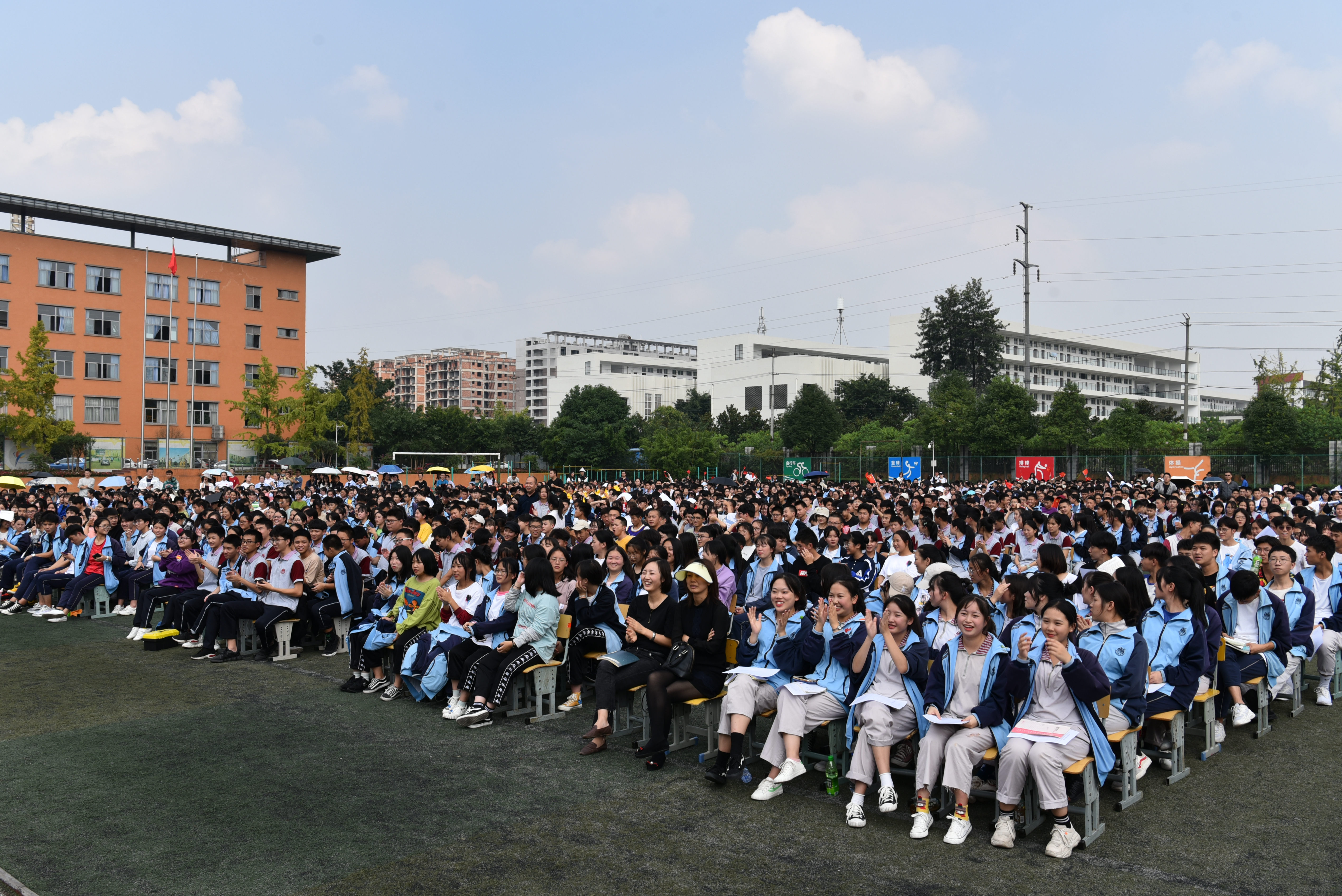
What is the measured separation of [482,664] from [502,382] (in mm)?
167283

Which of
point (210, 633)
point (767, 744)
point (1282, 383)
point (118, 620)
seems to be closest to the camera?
point (767, 744)

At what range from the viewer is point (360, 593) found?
989 centimetres

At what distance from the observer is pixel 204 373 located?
50.3 meters

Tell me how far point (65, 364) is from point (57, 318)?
2.27 metres

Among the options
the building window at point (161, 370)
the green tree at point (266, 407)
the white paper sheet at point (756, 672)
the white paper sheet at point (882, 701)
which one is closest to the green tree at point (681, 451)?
the green tree at point (266, 407)

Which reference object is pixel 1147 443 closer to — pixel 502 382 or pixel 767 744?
pixel 767 744

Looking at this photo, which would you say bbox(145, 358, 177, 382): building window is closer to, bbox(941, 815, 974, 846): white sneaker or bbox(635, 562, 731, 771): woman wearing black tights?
bbox(635, 562, 731, 771): woman wearing black tights

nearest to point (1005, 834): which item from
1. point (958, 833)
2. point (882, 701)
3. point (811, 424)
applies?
point (958, 833)

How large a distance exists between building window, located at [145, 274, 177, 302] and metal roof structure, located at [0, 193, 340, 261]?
6.59ft

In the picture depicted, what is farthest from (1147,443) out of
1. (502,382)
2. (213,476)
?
(502,382)

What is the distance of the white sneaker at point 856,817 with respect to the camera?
16.7ft

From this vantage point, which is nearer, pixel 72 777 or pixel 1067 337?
pixel 72 777

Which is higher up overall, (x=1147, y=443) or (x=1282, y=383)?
(x=1282, y=383)

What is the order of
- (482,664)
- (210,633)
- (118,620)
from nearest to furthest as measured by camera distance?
(482,664) < (210,633) < (118,620)
